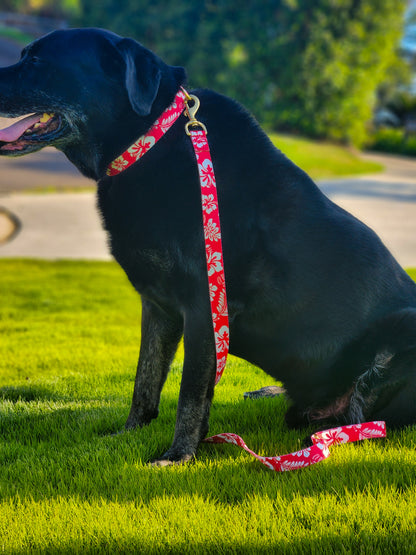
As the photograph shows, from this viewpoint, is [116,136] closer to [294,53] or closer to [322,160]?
[322,160]

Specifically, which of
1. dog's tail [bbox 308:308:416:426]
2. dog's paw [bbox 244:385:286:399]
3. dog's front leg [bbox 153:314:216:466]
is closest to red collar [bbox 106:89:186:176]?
dog's front leg [bbox 153:314:216:466]

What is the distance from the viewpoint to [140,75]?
270cm

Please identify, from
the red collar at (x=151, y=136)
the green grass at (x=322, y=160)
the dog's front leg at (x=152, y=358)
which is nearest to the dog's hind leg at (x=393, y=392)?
the dog's front leg at (x=152, y=358)

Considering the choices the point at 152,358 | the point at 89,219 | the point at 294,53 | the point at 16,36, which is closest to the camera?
the point at 152,358

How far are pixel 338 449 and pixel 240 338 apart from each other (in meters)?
0.60

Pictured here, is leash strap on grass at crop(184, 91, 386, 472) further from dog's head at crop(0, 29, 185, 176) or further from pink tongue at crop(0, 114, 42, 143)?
pink tongue at crop(0, 114, 42, 143)

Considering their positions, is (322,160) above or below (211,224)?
below

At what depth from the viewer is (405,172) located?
2069 centimetres

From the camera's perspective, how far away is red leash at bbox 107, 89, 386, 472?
2.68 metres

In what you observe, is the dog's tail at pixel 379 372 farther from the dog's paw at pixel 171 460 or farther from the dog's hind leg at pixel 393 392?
the dog's paw at pixel 171 460

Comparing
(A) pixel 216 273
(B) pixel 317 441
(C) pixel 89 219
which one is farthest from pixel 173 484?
(C) pixel 89 219

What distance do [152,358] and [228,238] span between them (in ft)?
2.53

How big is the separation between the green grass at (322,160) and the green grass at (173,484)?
48.3 ft

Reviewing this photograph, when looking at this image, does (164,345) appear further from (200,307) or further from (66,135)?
(66,135)
